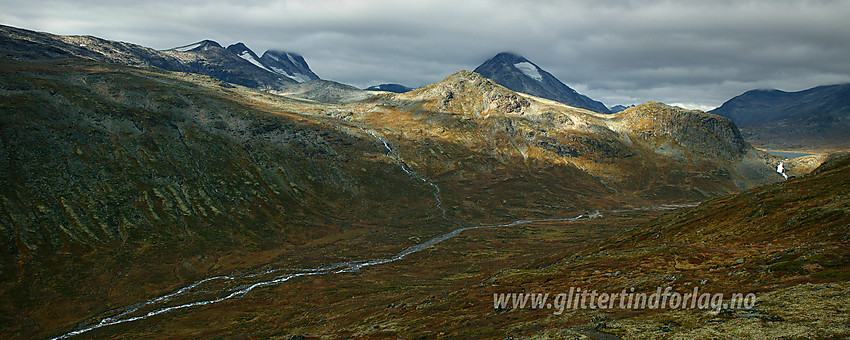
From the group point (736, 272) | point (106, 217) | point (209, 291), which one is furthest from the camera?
point (106, 217)

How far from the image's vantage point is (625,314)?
1612 inches

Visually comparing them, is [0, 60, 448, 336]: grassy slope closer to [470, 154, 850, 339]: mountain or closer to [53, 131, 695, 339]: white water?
[53, 131, 695, 339]: white water

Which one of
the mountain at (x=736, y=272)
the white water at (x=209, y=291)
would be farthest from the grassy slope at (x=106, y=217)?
the mountain at (x=736, y=272)

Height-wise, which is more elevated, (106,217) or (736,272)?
(736,272)

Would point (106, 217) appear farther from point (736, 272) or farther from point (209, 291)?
point (736, 272)

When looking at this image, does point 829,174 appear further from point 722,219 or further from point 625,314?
point 625,314

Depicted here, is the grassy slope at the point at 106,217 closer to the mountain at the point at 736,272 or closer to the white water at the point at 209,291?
the white water at the point at 209,291

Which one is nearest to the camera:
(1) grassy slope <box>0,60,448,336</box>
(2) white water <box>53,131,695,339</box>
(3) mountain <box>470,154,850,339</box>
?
(3) mountain <box>470,154,850,339</box>

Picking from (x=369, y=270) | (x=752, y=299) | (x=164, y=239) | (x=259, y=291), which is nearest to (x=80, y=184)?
(x=164, y=239)

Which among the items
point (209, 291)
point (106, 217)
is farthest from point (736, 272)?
point (106, 217)

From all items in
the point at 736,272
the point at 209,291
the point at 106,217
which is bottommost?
the point at 209,291

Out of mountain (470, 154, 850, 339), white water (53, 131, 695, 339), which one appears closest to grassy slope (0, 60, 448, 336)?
white water (53, 131, 695, 339)

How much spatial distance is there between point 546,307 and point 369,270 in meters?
93.2

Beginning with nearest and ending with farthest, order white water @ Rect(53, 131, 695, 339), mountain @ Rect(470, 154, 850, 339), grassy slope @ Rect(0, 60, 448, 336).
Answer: mountain @ Rect(470, 154, 850, 339), white water @ Rect(53, 131, 695, 339), grassy slope @ Rect(0, 60, 448, 336)
